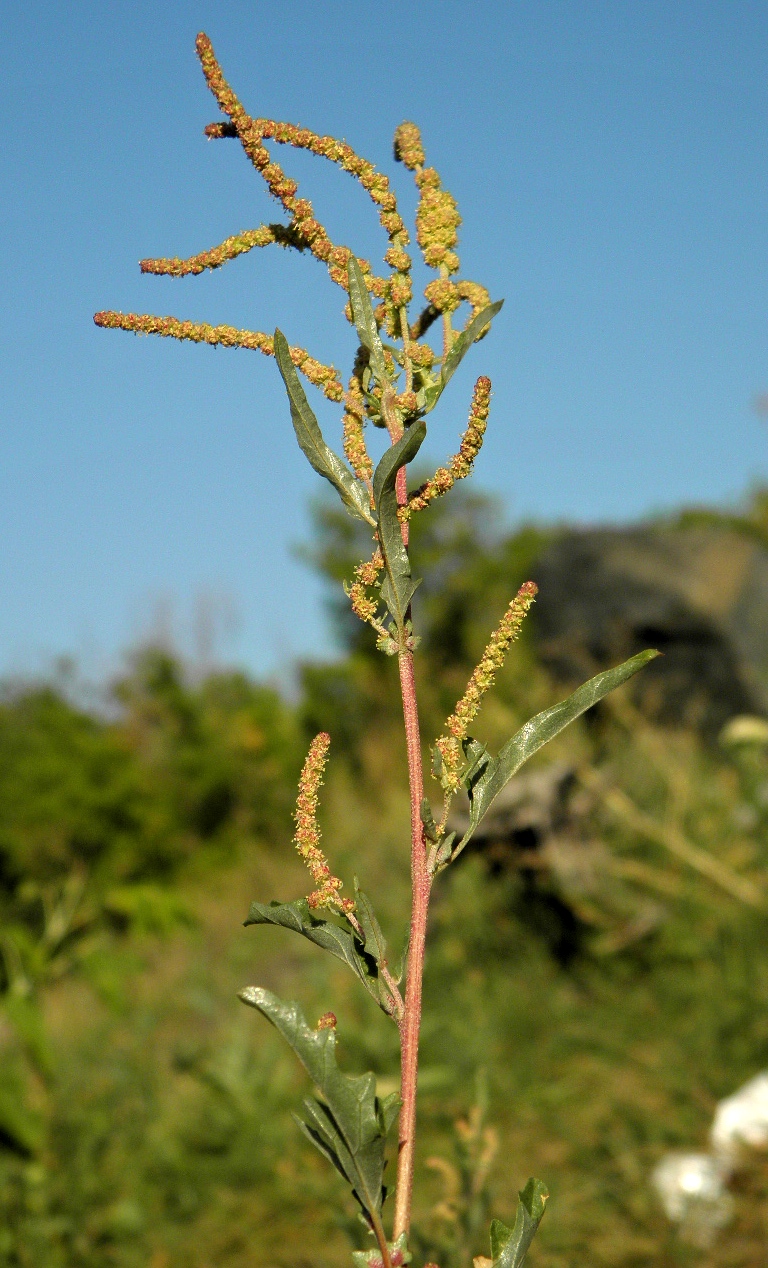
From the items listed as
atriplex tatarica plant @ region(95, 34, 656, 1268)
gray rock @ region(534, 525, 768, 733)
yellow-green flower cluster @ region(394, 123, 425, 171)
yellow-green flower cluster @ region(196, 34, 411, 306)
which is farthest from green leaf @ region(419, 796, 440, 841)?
gray rock @ region(534, 525, 768, 733)

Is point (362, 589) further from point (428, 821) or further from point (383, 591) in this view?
point (428, 821)

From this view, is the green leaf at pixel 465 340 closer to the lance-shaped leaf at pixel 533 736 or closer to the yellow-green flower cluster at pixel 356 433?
the yellow-green flower cluster at pixel 356 433

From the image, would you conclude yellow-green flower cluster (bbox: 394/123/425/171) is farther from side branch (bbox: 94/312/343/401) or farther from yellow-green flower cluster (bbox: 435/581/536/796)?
yellow-green flower cluster (bbox: 435/581/536/796)

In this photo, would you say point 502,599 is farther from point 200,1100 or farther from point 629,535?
point 200,1100

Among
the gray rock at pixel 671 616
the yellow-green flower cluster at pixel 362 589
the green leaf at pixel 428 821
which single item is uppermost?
the gray rock at pixel 671 616

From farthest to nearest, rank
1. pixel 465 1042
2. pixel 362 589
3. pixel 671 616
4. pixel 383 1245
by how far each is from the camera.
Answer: pixel 671 616 → pixel 465 1042 → pixel 362 589 → pixel 383 1245

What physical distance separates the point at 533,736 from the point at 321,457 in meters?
0.23

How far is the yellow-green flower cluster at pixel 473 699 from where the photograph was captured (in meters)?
0.67

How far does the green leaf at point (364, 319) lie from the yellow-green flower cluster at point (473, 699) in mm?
172

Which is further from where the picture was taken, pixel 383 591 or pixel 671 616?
pixel 671 616

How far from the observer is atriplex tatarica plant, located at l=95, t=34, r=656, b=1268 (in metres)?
0.62

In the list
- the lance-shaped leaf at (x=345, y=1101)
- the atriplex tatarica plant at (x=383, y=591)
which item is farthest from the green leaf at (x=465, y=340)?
the lance-shaped leaf at (x=345, y=1101)

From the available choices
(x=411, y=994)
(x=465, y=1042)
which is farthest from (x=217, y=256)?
(x=465, y=1042)

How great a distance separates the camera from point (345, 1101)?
0.61 metres
